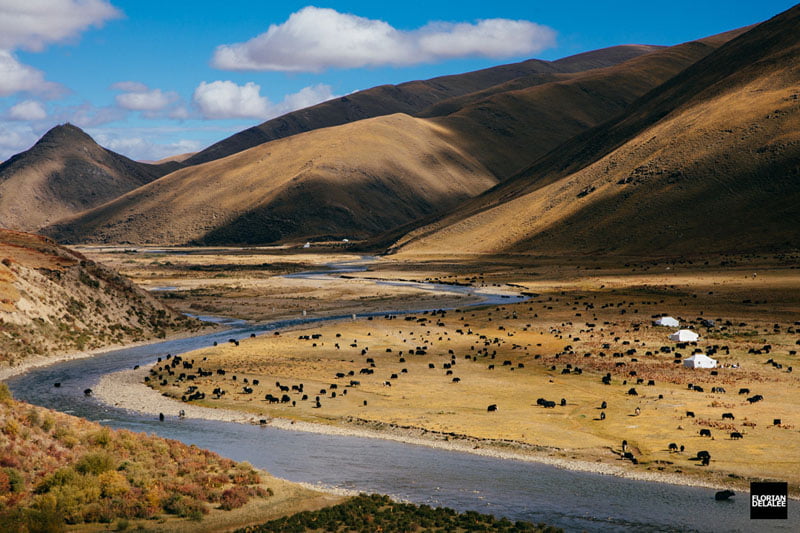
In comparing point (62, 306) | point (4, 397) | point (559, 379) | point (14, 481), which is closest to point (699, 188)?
point (559, 379)

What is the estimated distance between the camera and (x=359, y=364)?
199 feet

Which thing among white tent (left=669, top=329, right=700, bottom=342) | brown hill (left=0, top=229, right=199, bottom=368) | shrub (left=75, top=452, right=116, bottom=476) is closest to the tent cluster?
white tent (left=669, top=329, right=700, bottom=342)

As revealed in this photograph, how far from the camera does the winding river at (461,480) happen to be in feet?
93.0

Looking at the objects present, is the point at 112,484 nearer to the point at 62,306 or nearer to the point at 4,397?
the point at 4,397

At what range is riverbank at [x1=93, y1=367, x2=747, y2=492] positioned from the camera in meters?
33.5

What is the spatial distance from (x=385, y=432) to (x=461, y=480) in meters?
8.67

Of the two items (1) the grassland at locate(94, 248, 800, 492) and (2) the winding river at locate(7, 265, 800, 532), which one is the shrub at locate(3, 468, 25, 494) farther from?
(1) the grassland at locate(94, 248, 800, 492)

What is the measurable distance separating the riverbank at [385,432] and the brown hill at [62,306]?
1311 centimetres

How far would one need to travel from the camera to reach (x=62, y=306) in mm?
71062

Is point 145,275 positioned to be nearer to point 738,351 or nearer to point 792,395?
point 738,351

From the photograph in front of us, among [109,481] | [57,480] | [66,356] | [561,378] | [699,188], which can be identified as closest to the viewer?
[57,480]

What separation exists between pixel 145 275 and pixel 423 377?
105 metres

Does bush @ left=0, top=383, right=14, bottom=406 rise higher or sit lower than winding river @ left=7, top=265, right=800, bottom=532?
higher

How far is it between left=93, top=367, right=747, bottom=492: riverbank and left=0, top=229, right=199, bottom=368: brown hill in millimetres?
13108
